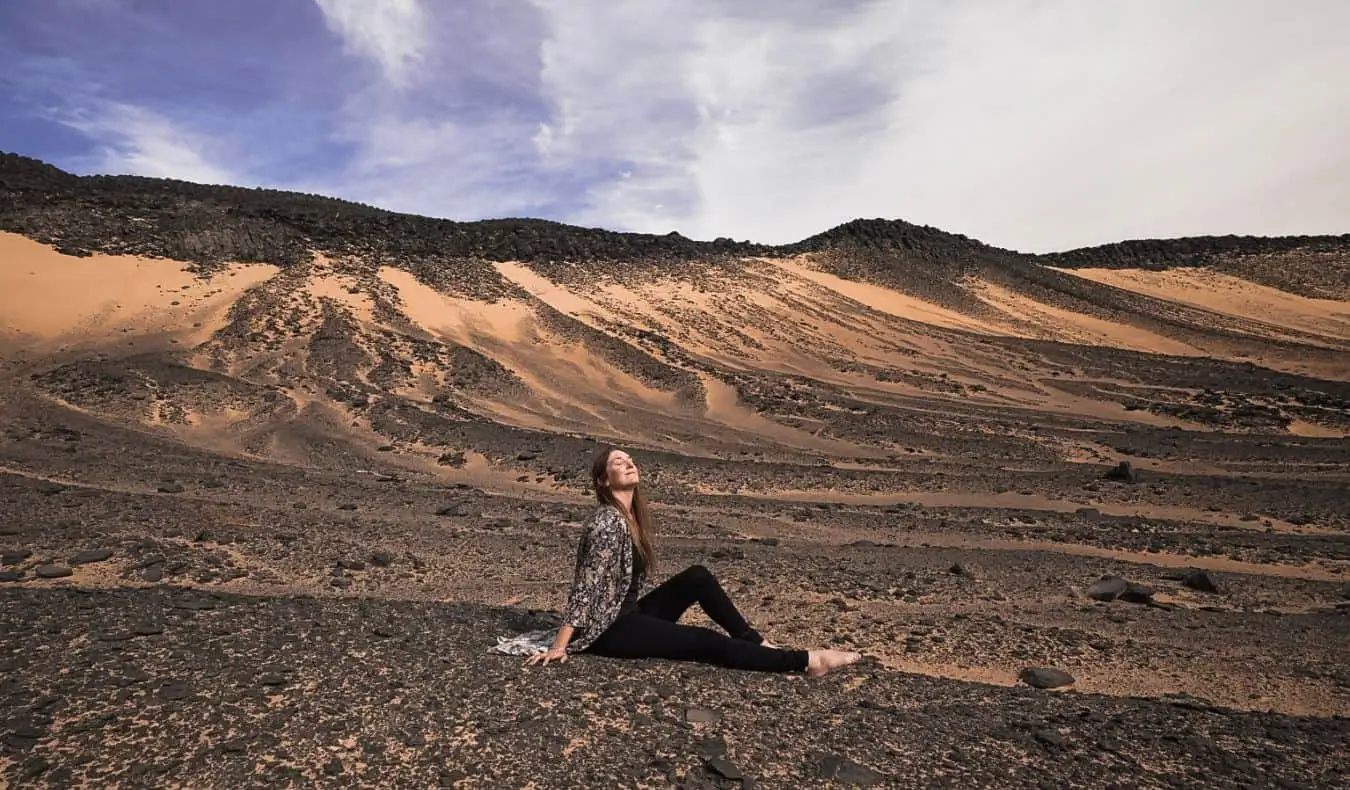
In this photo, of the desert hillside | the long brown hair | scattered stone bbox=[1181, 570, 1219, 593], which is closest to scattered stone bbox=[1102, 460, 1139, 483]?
the desert hillside

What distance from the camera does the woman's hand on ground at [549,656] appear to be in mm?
4137

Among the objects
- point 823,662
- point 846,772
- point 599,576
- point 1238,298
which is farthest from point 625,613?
point 1238,298

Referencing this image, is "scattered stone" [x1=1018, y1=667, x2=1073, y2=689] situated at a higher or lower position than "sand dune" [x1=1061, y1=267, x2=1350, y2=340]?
lower

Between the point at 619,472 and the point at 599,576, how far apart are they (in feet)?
1.73

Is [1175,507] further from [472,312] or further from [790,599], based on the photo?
[472,312]

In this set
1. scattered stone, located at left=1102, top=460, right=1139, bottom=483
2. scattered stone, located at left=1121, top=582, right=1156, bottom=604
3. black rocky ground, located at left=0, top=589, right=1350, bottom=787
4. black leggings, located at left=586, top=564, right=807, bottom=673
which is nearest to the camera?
black rocky ground, located at left=0, top=589, right=1350, bottom=787

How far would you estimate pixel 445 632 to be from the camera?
4680 mm

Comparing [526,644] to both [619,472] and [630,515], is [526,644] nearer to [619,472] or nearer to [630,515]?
[630,515]

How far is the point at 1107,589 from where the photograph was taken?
22.1 feet

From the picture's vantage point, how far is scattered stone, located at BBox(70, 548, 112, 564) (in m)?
5.96

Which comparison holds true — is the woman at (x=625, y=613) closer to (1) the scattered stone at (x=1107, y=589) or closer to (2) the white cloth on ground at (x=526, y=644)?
(2) the white cloth on ground at (x=526, y=644)

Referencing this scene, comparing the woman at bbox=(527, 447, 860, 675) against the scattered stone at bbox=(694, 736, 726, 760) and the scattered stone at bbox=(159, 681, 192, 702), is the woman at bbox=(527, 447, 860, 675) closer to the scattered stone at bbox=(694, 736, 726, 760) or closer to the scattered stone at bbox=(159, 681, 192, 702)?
the scattered stone at bbox=(694, 736, 726, 760)

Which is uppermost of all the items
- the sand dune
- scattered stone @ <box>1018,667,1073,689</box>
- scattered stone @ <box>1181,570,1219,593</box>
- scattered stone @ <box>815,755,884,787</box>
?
the sand dune

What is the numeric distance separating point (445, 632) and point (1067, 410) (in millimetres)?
16601
